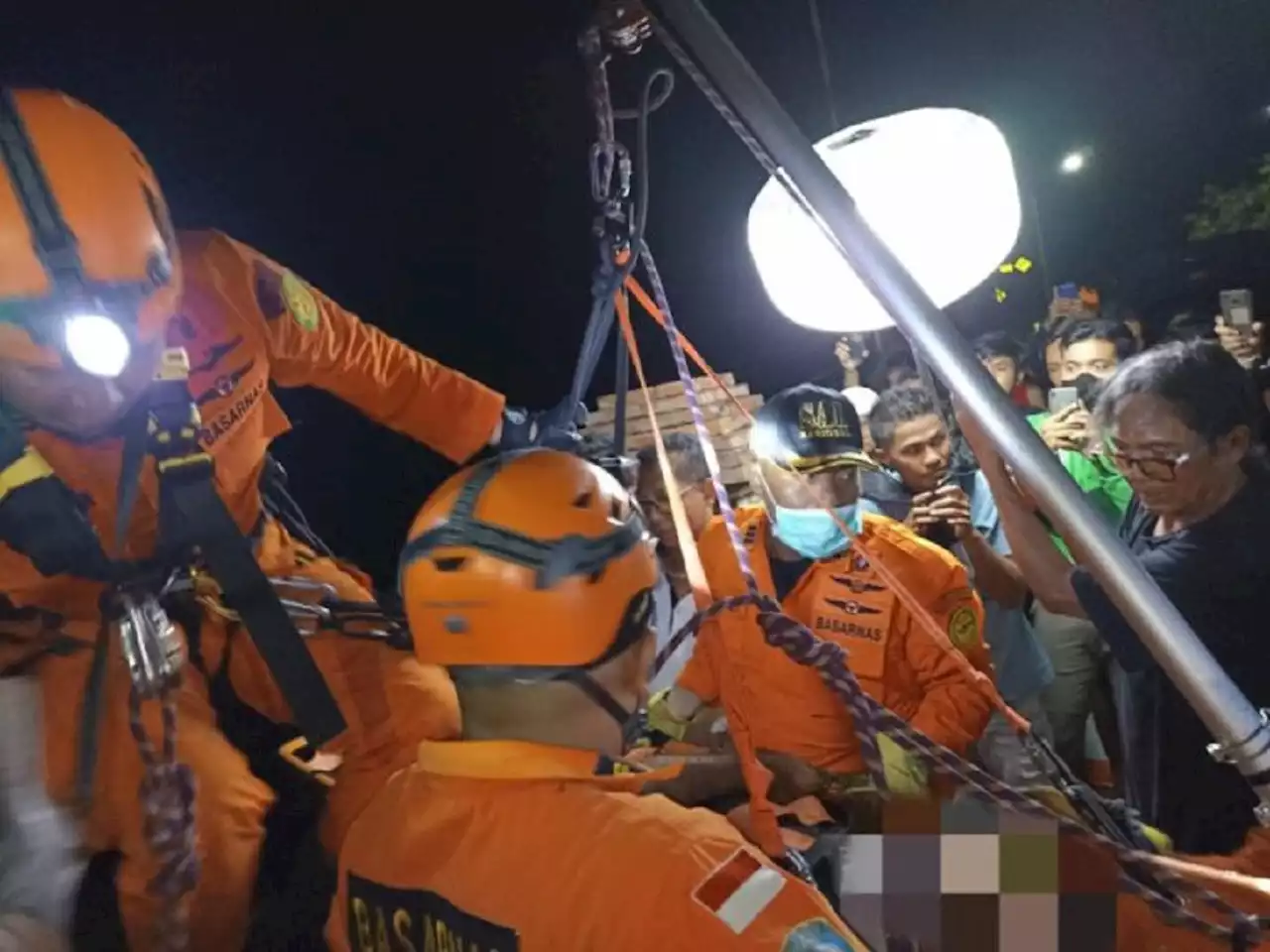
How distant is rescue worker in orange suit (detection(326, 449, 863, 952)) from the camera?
1.41 m

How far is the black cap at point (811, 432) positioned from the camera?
131 inches

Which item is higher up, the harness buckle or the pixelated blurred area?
the pixelated blurred area

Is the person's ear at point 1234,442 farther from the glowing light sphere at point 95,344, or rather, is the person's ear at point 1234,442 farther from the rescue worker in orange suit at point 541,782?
the glowing light sphere at point 95,344

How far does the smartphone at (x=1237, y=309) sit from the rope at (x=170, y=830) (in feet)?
17.7

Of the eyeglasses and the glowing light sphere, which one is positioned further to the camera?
the eyeglasses

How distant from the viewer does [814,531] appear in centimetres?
326

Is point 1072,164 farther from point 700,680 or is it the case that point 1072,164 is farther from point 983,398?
point 983,398

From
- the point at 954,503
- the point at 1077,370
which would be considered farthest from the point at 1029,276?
the point at 954,503

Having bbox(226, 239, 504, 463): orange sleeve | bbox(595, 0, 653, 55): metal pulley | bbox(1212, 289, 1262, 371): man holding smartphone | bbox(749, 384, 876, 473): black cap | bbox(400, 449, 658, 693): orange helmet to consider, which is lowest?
Answer: bbox(1212, 289, 1262, 371): man holding smartphone

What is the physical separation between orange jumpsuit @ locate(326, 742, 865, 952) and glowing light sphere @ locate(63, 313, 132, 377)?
3.26 ft

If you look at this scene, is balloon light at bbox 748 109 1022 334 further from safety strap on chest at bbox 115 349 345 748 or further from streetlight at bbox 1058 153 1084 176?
streetlight at bbox 1058 153 1084 176

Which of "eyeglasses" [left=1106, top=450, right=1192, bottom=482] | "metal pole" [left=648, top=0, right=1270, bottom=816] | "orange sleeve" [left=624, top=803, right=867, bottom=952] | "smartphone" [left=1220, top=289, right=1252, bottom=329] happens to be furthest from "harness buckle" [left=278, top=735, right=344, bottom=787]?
"smartphone" [left=1220, top=289, right=1252, bottom=329]

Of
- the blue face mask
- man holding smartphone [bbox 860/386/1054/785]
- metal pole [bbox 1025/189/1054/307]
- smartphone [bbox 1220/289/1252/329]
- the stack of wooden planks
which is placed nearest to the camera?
the blue face mask

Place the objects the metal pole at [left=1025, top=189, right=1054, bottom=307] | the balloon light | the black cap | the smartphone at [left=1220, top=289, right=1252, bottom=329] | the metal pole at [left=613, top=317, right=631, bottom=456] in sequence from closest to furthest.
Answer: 1. the balloon light
2. the metal pole at [left=613, top=317, right=631, bottom=456]
3. the black cap
4. the smartphone at [left=1220, top=289, right=1252, bottom=329]
5. the metal pole at [left=1025, top=189, right=1054, bottom=307]
